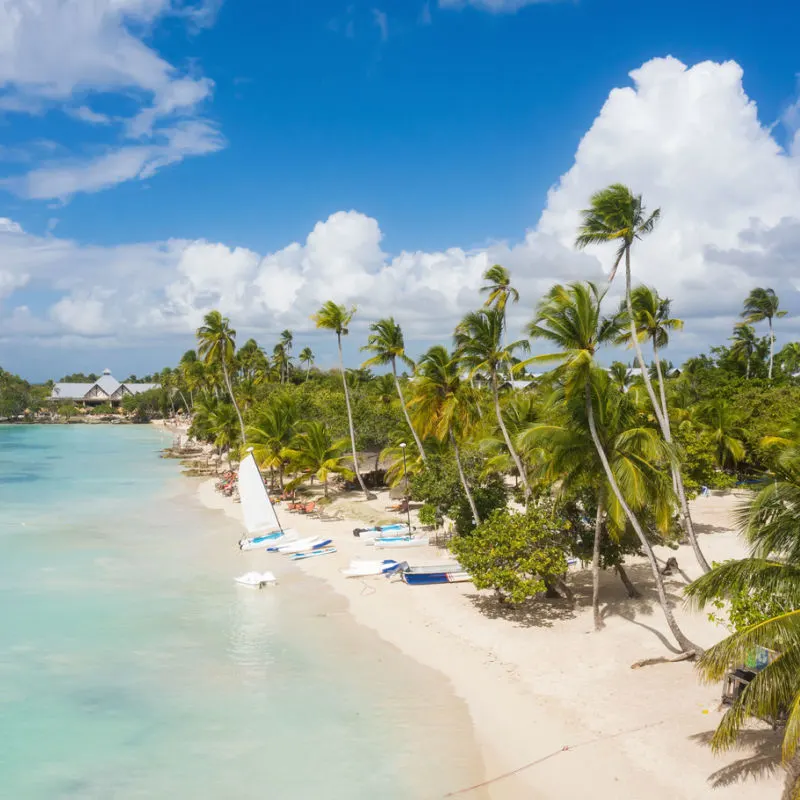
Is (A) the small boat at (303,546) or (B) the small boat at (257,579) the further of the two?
(A) the small boat at (303,546)

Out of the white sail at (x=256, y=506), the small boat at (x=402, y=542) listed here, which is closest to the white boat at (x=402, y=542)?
the small boat at (x=402, y=542)

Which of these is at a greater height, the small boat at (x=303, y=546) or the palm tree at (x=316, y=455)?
the palm tree at (x=316, y=455)

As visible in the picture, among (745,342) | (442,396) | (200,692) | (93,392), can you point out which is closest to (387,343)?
(442,396)

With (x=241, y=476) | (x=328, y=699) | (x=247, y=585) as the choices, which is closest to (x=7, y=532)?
(x=241, y=476)

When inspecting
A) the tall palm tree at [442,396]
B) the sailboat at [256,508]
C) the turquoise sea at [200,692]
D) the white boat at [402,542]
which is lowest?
the turquoise sea at [200,692]

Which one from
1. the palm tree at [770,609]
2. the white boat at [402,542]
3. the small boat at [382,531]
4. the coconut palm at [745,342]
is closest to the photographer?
the palm tree at [770,609]

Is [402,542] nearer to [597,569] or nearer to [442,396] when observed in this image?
[442,396]

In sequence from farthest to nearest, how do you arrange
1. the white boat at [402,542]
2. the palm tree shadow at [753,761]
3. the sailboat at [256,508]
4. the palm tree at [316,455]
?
the palm tree at [316,455], the sailboat at [256,508], the white boat at [402,542], the palm tree shadow at [753,761]

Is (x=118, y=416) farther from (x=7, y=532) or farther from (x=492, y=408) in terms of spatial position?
(x=492, y=408)

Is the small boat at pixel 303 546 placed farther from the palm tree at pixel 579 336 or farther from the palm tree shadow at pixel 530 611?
the palm tree at pixel 579 336
